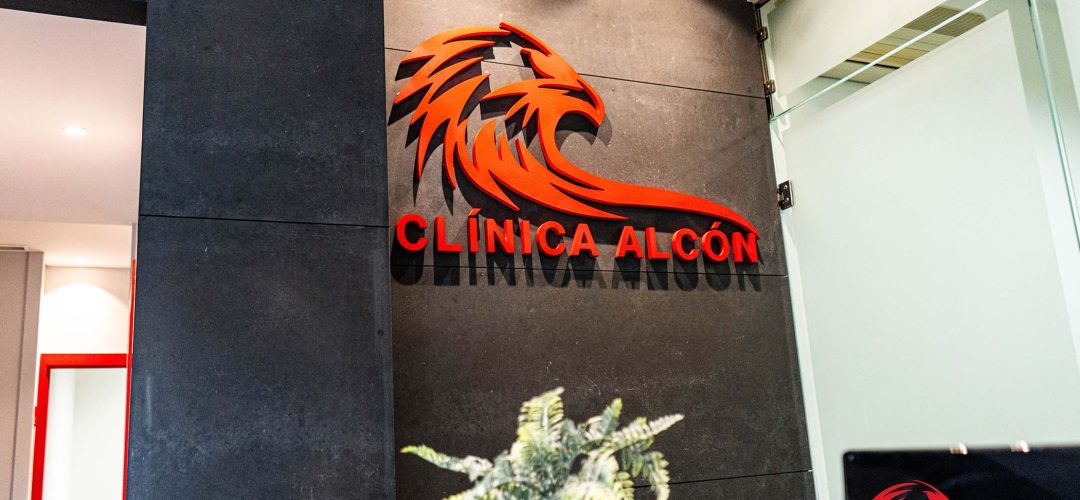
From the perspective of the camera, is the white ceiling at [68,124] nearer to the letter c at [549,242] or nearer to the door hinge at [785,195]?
the letter c at [549,242]

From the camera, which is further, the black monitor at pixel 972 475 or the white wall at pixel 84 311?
the white wall at pixel 84 311

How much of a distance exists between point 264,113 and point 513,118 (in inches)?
45.2

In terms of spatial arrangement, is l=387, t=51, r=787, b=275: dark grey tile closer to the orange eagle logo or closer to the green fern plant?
the orange eagle logo

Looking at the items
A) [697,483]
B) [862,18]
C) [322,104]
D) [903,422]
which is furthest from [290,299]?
[862,18]

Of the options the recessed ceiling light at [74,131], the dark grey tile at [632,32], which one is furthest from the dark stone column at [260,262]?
the recessed ceiling light at [74,131]

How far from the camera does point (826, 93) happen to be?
3.34 meters

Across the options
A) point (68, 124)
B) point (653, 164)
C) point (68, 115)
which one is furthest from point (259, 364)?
point (68, 124)

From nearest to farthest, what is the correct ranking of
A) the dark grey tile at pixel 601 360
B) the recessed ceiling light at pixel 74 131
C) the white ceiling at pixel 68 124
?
the dark grey tile at pixel 601 360 < the white ceiling at pixel 68 124 < the recessed ceiling light at pixel 74 131

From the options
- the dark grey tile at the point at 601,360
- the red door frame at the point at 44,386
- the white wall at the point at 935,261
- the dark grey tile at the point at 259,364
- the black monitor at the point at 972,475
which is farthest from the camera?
the red door frame at the point at 44,386

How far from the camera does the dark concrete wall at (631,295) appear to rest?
2850mm

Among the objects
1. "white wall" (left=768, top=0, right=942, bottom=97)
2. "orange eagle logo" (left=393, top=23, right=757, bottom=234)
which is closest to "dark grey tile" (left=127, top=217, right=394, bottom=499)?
"orange eagle logo" (left=393, top=23, right=757, bottom=234)

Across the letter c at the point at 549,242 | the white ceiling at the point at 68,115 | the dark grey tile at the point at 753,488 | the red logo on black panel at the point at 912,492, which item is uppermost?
the white ceiling at the point at 68,115

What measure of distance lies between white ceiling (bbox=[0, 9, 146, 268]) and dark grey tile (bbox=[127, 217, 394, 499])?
1.54 metres

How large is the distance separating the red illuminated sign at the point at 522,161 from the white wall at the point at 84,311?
6377 mm
